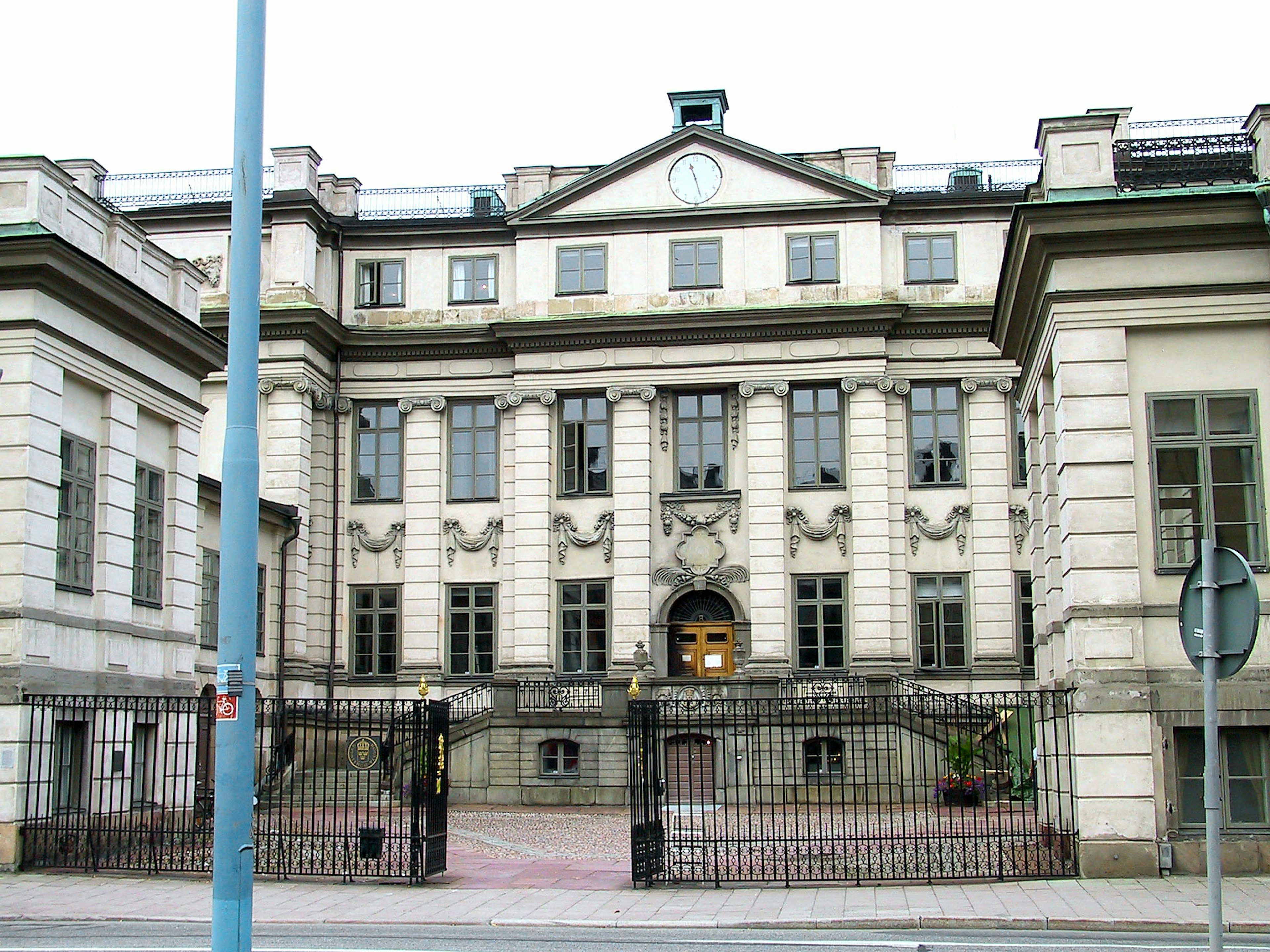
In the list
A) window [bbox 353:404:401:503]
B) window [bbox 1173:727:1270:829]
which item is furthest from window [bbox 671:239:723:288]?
window [bbox 1173:727:1270:829]

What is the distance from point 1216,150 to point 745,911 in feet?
39.5

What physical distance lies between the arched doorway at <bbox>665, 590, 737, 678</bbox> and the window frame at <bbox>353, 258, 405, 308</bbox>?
1226 cm

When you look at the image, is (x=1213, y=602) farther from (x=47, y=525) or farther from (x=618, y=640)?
(x=618, y=640)

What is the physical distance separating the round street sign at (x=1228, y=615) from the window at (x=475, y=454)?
32.3 metres

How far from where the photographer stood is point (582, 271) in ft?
133

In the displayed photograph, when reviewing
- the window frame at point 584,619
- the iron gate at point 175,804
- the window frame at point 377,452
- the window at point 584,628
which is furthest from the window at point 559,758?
the iron gate at point 175,804

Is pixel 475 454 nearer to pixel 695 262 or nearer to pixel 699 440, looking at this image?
pixel 699 440

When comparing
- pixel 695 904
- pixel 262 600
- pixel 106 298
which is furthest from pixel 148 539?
pixel 262 600

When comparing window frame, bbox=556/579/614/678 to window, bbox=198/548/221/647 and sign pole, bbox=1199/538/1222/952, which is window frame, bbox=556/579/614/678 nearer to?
window, bbox=198/548/221/647

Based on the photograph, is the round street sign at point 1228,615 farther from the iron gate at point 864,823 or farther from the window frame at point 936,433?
the window frame at point 936,433

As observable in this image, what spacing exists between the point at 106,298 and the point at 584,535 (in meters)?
19.3

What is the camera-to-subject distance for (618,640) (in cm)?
3872

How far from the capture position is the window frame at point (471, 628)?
39938mm

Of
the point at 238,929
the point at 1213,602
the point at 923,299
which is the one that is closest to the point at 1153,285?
the point at 1213,602
